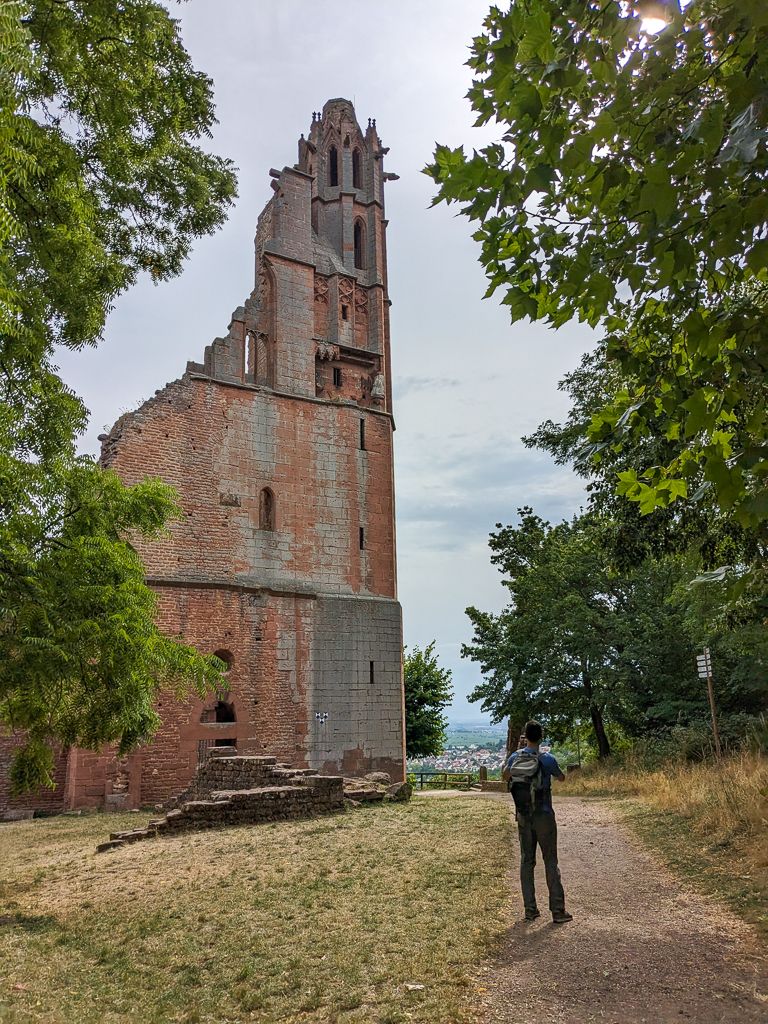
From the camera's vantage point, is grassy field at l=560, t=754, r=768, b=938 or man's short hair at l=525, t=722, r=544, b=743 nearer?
man's short hair at l=525, t=722, r=544, b=743

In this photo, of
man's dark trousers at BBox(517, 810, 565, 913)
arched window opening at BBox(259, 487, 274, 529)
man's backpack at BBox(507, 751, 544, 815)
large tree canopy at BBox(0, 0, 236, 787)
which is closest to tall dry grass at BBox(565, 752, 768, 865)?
man's dark trousers at BBox(517, 810, 565, 913)

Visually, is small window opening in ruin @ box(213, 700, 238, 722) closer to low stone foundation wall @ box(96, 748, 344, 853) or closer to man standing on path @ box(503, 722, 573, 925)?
low stone foundation wall @ box(96, 748, 344, 853)

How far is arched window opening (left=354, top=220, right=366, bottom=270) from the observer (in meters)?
26.5

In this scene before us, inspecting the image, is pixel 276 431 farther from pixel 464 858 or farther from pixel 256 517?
pixel 464 858

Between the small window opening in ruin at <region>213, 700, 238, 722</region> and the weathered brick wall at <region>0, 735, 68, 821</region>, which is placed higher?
the small window opening in ruin at <region>213, 700, 238, 722</region>

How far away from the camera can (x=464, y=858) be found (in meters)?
8.84

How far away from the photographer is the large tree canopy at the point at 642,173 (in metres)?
3.25

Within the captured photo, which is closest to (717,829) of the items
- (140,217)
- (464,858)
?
(464,858)

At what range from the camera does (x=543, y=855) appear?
621 centimetres

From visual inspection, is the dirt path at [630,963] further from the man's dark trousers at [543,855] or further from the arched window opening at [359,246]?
the arched window opening at [359,246]

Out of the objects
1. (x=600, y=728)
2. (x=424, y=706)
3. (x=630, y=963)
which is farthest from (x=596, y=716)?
(x=630, y=963)

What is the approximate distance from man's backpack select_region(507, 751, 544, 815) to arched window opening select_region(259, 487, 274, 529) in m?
15.7

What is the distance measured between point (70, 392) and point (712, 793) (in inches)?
403

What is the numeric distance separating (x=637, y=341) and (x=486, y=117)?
1788mm
